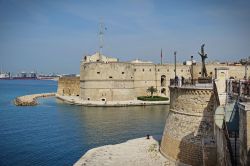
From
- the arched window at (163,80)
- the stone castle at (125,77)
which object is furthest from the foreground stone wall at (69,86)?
the arched window at (163,80)

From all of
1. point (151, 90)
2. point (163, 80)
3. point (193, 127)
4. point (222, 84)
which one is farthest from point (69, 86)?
point (222, 84)

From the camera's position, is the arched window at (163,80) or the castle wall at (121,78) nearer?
the castle wall at (121,78)

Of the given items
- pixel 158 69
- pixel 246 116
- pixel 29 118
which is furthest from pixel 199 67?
pixel 246 116

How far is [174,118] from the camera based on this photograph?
18266 millimetres

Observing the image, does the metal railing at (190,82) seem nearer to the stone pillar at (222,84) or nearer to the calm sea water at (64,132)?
the stone pillar at (222,84)

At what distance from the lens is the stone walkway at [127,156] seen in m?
17.4

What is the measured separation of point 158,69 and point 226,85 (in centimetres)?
4091

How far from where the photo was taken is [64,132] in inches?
1129

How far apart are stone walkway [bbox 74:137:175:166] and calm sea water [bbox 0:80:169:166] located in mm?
1832

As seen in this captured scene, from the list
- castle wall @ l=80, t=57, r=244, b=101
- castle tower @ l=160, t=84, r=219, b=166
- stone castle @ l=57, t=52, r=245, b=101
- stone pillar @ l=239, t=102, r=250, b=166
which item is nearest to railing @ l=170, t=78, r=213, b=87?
castle tower @ l=160, t=84, r=219, b=166

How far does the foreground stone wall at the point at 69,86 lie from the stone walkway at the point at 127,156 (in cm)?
4171

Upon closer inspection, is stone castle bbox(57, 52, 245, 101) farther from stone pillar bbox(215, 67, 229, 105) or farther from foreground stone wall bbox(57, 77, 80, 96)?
stone pillar bbox(215, 67, 229, 105)

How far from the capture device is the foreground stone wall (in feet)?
204

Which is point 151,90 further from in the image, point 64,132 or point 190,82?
point 190,82
